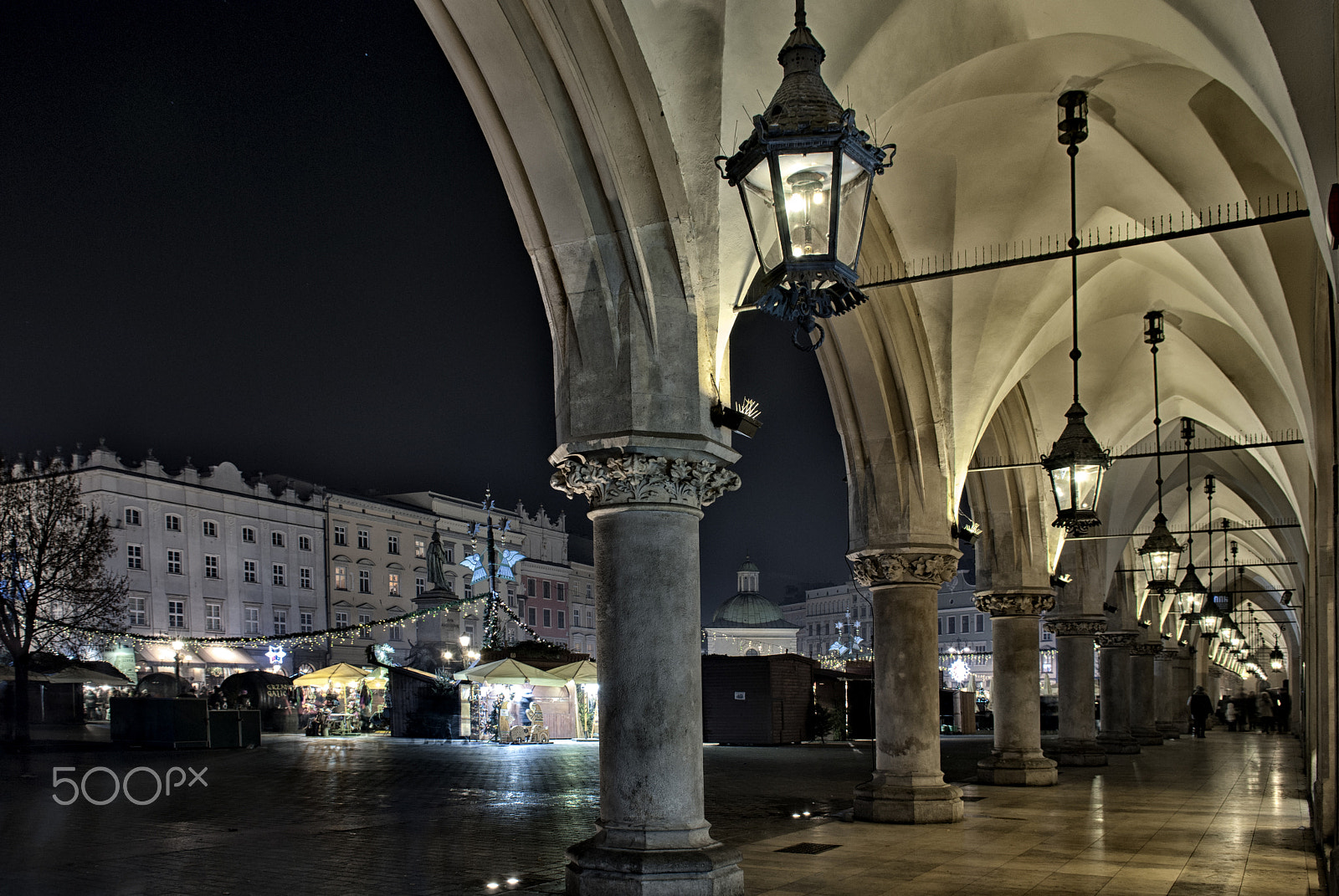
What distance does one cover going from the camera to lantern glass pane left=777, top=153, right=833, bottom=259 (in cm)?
557

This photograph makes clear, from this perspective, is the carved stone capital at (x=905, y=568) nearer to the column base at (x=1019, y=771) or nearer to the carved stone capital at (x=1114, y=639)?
the column base at (x=1019, y=771)

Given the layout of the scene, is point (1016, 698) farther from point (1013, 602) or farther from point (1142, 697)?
point (1142, 697)

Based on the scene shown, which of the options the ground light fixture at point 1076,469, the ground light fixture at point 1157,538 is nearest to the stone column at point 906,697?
the ground light fixture at point 1076,469

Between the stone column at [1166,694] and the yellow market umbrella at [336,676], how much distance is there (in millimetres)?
22852

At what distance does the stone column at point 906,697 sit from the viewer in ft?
42.1

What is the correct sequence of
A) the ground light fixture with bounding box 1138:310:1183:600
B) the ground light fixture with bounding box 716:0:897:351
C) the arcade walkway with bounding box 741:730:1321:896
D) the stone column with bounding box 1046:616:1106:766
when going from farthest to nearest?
the stone column with bounding box 1046:616:1106:766, the ground light fixture with bounding box 1138:310:1183:600, the arcade walkway with bounding box 741:730:1321:896, the ground light fixture with bounding box 716:0:897:351

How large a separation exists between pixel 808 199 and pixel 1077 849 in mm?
7401

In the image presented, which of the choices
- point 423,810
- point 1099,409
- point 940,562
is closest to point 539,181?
point 940,562

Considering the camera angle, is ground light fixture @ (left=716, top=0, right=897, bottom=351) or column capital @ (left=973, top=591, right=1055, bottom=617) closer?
ground light fixture @ (left=716, top=0, right=897, bottom=351)

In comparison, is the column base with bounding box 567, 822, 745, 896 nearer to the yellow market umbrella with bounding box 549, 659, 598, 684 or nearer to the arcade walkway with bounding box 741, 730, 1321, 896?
the arcade walkway with bounding box 741, 730, 1321, 896

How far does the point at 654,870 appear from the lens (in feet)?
24.3

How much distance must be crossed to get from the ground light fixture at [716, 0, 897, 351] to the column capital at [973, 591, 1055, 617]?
12852 mm

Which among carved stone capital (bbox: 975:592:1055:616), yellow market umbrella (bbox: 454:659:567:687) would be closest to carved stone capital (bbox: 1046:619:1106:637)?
carved stone capital (bbox: 975:592:1055:616)

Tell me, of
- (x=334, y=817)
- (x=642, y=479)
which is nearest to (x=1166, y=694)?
(x=334, y=817)
